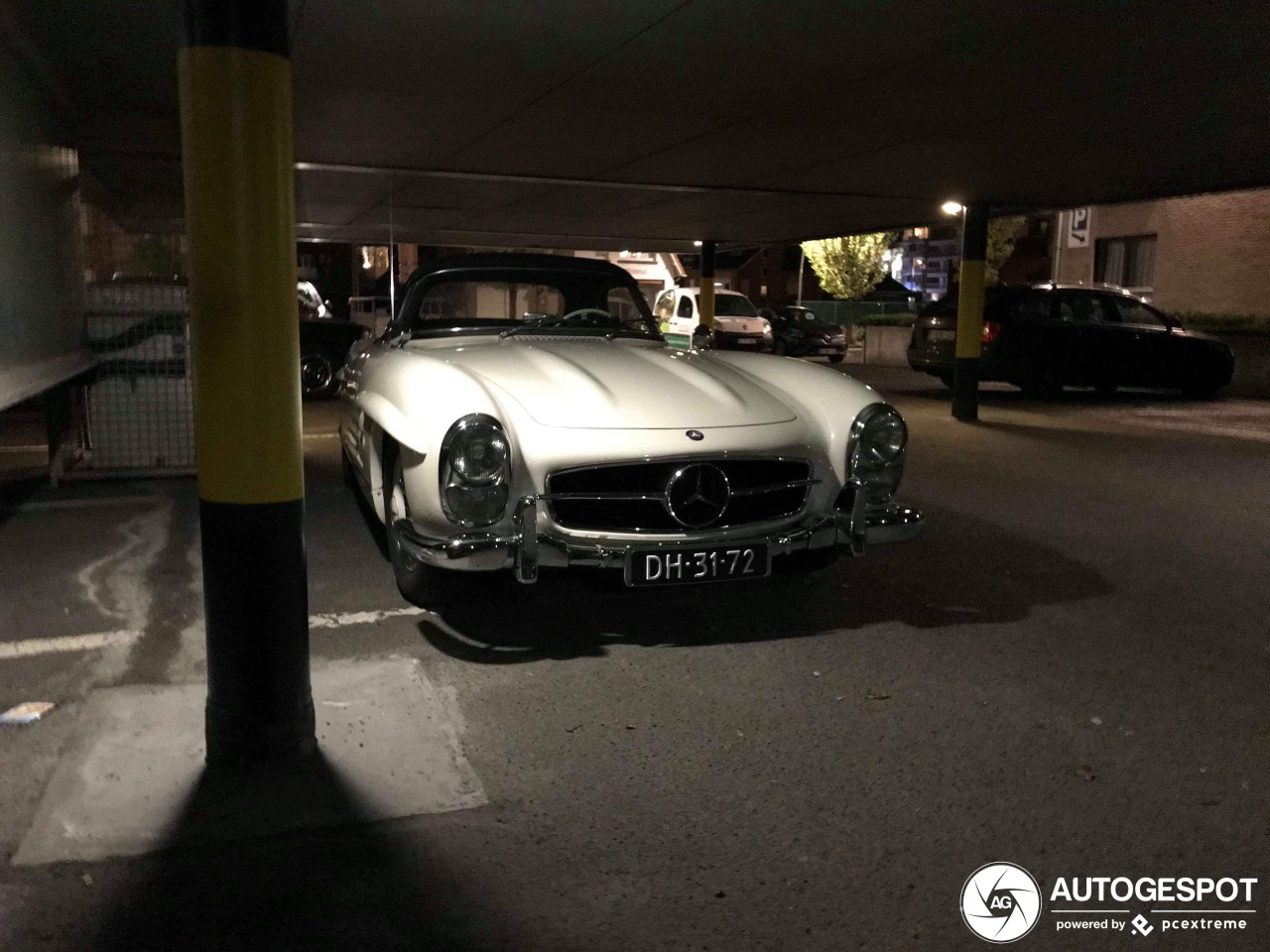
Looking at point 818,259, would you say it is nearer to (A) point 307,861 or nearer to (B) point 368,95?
(B) point 368,95

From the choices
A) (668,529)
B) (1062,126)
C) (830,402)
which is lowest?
(668,529)

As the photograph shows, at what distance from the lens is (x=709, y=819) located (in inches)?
115

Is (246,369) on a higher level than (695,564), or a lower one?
higher

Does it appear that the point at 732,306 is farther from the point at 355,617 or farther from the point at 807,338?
the point at 355,617

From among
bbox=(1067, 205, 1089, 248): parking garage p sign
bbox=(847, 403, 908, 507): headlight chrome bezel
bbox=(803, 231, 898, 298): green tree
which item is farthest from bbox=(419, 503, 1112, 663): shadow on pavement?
bbox=(803, 231, 898, 298): green tree

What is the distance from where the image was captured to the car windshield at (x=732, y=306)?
22.7 m

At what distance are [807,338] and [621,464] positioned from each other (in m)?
21.2

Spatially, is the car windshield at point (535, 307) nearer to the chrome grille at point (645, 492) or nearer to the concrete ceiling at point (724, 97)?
the concrete ceiling at point (724, 97)

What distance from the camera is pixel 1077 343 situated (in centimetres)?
1466

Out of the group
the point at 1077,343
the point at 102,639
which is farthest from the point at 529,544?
the point at 1077,343

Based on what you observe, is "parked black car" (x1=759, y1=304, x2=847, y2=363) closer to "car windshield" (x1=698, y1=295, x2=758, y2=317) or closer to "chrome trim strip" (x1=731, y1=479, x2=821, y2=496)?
"car windshield" (x1=698, y1=295, x2=758, y2=317)

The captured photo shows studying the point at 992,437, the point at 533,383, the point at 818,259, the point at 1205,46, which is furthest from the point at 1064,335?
the point at 818,259

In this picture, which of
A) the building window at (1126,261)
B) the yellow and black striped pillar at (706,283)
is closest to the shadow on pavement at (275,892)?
the yellow and black striped pillar at (706,283)

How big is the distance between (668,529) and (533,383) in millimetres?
859
